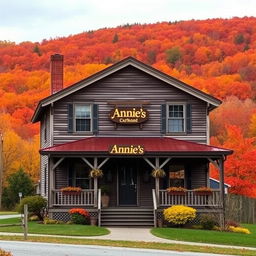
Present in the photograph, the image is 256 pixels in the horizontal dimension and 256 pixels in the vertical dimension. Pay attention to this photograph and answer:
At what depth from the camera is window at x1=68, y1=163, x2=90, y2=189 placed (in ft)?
109

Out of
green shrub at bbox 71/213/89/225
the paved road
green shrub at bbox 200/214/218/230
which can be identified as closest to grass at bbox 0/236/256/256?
the paved road

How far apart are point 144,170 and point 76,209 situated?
5.10 metres

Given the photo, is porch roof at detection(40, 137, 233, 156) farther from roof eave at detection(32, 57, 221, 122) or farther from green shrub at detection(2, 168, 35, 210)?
green shrub at detection(2, 168, 35, 210)

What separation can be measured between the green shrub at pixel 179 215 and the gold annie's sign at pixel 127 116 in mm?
5974

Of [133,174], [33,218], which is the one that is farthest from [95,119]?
[33,218]

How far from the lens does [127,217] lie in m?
30.4

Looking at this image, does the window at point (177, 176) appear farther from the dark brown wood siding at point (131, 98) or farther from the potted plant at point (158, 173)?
the potted plant at point (158, 173)

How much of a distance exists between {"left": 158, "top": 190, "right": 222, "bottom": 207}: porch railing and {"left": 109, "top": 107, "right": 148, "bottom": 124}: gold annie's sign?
14.2 ft

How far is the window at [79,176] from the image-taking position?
109ft

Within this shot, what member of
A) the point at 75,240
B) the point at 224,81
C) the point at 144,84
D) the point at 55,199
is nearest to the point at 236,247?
the point at 75,240

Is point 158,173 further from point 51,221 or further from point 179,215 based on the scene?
point 51,221

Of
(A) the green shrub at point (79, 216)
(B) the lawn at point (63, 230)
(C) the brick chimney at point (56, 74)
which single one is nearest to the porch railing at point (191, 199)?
(A) the green shrub at point (79, 216)

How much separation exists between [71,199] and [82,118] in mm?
4860

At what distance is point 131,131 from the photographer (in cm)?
3347
